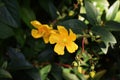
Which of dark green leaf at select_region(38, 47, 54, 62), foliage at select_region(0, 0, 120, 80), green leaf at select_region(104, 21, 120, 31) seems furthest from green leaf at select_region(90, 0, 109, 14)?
dark green leaf at select_region(38, 47, 54, 62)

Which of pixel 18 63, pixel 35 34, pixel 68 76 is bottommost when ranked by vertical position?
pixel 68 76

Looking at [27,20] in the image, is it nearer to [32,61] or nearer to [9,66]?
[32,61]

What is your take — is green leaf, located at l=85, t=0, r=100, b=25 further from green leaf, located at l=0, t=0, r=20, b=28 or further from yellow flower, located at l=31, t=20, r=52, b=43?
green leaf, located at l=0, t=0, r=20, b=28

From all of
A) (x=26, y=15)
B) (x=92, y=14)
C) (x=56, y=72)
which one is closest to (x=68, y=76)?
(x=56, y=72)

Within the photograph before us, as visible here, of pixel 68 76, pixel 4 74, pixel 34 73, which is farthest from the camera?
pixel 68 76

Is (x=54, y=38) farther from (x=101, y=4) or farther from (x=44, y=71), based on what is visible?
(x=101, y=4)

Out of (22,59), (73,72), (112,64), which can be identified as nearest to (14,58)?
(22,59)

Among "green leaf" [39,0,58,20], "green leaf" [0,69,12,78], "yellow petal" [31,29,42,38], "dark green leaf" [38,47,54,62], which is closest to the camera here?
"green leaf" [0,69,12,78]
